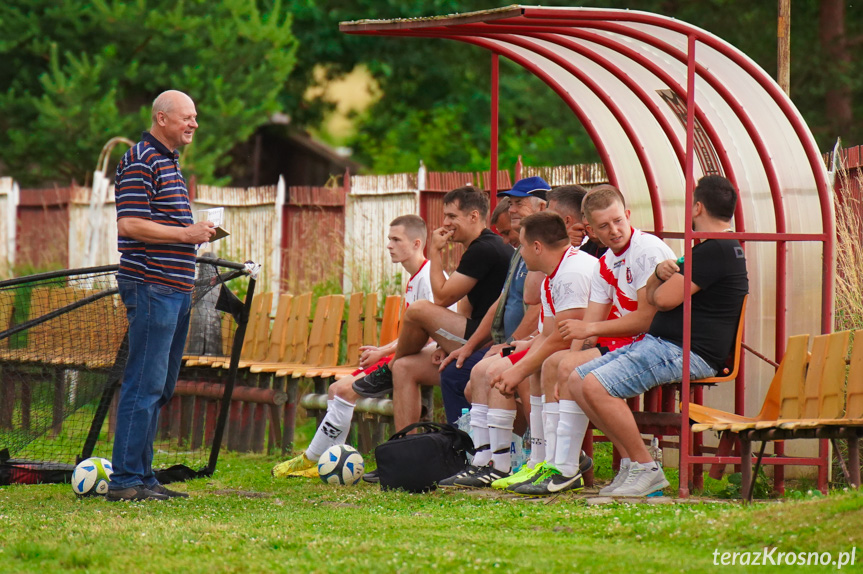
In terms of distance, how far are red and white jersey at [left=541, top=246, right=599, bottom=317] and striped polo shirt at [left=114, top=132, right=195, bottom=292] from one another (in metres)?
2.04

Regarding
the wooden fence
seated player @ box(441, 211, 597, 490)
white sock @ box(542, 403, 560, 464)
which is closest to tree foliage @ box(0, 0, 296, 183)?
the wooden fence

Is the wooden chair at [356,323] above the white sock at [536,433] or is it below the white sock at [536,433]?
above

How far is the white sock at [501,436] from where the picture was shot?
6.92m

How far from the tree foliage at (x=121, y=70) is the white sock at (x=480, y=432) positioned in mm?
17788

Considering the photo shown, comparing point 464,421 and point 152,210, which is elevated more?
point 152,210

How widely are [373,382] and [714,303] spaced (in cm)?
258

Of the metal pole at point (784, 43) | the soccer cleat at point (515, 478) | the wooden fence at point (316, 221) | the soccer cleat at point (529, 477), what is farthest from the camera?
the wooden fence at point (316, 221)

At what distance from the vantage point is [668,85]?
7.45 meters

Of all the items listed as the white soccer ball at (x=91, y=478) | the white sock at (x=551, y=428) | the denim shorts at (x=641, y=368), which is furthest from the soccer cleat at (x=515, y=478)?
the white soccer ball at (x=91, y=478)

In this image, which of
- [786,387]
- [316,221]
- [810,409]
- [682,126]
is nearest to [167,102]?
[682,126]

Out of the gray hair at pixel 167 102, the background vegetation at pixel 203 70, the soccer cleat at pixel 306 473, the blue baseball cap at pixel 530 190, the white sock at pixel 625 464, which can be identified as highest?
the background vegetation at pixel 203 70

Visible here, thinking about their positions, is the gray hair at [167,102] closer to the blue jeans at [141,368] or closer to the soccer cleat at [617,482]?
the blue jeans at [141,368]

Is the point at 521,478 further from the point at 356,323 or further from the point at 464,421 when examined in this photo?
the point at 356,323

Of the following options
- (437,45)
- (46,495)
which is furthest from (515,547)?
(437,45)
